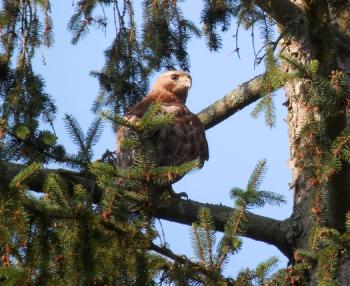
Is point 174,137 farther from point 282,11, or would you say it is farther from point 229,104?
point 282,11

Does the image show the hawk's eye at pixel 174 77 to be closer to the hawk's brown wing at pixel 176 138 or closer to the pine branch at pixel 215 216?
the hawk's brown wing at pixel 176 138

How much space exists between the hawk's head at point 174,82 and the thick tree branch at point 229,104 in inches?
14.5

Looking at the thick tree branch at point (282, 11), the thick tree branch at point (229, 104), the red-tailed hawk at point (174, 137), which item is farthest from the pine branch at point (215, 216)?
the thick tree branch at point (229, 104)

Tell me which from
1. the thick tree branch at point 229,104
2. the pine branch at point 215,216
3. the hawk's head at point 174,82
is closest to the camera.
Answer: the pine branch at point 215,216

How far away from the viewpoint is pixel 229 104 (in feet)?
20.5

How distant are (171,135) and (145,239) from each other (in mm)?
2420

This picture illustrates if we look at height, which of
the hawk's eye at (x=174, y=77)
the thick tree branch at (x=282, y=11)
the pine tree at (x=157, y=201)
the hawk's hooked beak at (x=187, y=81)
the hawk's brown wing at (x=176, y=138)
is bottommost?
the pine tree at (x=157, y=201)

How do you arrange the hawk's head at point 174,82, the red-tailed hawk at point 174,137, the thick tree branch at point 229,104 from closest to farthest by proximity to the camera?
1. the red-tailed hawk at point 174,137
2. the thick tree branch at point 229,104
3. the hawk's head at point 174,82

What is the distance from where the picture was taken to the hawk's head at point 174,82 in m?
6.54

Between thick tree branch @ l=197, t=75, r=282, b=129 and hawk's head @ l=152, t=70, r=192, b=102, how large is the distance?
1.21ft

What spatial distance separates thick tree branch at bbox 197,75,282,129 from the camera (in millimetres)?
6172

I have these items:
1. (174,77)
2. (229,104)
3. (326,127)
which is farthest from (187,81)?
(326,127)

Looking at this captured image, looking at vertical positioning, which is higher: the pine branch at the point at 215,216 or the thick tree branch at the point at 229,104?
the thick tree branch at the point at 229,104

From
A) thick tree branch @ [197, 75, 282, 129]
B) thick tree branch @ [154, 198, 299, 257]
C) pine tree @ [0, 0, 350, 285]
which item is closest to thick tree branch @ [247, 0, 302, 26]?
pine tree @ [0, 0, 350, 285]
